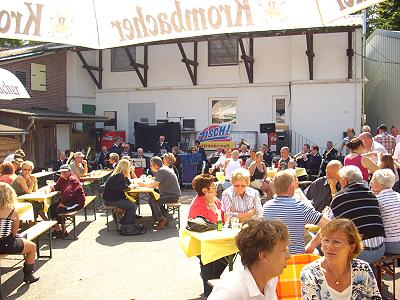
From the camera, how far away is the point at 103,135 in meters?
19.9

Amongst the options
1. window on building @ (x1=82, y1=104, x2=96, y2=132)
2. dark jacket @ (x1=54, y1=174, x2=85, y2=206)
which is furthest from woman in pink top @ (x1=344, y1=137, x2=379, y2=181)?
window on building @ (x1=82, y1=104, x2=96, y2=132)

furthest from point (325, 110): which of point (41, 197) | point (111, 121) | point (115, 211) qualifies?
point (41, 197)

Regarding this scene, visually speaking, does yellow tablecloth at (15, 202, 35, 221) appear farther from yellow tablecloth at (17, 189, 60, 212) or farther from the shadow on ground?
yellow tablecloth at (17, 189, 60, 212)

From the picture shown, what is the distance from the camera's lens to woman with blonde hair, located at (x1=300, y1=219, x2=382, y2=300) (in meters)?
3.02

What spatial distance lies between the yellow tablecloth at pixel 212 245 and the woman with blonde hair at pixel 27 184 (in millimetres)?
4441

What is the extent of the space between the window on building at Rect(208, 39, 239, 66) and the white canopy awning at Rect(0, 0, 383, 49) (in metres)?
17.1

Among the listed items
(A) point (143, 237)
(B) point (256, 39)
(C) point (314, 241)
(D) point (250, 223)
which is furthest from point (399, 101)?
(D) point (250, 223)

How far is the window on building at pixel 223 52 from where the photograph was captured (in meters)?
19.0

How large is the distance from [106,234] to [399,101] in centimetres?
1232

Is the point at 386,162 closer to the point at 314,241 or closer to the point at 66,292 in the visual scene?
the point at 314,241

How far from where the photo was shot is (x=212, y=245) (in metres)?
4.84

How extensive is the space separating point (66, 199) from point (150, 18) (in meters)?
6.88

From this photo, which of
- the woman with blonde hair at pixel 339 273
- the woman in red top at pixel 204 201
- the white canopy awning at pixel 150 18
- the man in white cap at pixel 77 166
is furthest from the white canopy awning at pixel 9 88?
the woman with blonde hair at pixel 339 273

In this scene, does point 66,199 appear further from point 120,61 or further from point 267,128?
point 120,61
